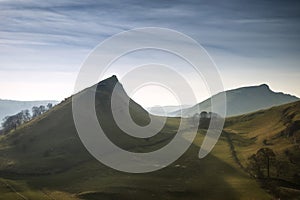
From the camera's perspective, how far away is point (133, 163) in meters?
140

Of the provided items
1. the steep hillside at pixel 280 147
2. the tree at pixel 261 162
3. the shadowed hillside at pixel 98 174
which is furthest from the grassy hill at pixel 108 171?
the tree at pixel 261 162

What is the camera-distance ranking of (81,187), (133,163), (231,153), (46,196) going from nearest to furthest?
1. (46,196)
2. (81,187)
3. (133,163)
4. (231,153)

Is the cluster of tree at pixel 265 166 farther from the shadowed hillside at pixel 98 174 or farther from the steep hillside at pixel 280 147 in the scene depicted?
the shadowed hillside at pixel 98 174

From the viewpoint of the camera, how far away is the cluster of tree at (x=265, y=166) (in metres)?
116

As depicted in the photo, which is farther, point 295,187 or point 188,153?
point 188,153

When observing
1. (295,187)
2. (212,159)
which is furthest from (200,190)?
(212,159)

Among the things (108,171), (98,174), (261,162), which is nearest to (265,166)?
(261,162)

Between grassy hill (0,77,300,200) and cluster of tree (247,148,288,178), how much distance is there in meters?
3.76

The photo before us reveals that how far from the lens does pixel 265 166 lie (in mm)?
122438

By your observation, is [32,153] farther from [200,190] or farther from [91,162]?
[200,190]

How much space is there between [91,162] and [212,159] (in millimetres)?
51760

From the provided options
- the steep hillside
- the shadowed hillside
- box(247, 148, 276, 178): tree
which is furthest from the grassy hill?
box(247, 148, 276, 178): tree

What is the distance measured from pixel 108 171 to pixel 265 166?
58546 millimetres

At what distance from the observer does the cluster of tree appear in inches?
4569
